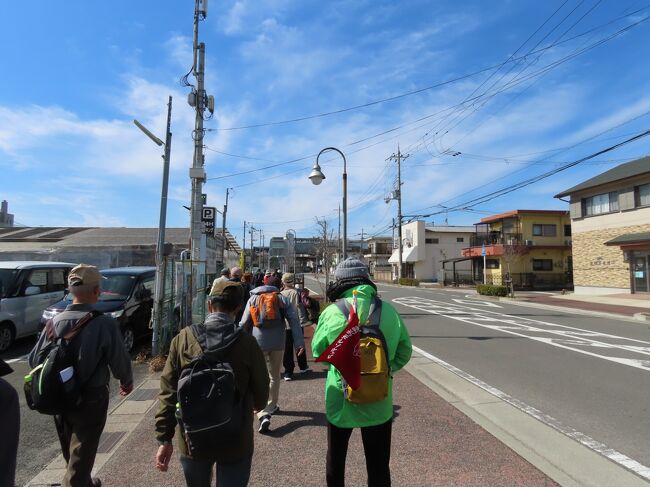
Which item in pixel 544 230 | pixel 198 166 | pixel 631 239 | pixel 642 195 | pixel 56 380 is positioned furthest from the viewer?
pixel 544 230

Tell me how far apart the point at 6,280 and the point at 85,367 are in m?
8.77

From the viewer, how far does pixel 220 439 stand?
2.24m

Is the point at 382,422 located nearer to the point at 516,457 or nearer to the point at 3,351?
the point at 516,457

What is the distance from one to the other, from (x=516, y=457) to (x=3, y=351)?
977cm

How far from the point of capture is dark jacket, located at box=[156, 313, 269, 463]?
7.65ft

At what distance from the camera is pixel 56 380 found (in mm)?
2562

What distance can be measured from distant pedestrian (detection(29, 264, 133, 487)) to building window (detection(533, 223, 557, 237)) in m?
40.3

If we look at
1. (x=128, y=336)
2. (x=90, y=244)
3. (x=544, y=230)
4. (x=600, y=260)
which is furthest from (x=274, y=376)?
(x=544, y=230)

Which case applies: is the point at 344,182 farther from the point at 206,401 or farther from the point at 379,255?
the point at 379,255

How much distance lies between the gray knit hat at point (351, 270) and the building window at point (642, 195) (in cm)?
2812

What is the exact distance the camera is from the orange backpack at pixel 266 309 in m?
5.05

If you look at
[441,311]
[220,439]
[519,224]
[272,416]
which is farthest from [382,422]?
[519,224]

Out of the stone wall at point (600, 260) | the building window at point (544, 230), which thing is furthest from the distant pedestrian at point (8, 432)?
the building window at point (544, 230)

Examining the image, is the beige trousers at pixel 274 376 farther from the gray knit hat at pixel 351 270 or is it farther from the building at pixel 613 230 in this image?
the building at pixel 613 230
